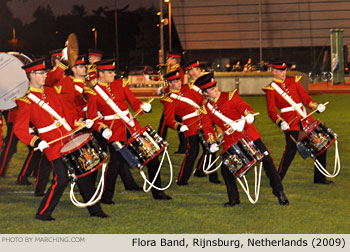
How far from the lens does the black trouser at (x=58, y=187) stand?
289 inches

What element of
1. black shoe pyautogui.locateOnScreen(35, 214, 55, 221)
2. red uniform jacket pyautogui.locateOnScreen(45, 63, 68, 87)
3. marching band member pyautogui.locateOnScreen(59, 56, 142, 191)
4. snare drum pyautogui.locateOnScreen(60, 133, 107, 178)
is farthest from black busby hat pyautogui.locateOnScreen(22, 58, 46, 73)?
red uniform jacket pyautogui.locateOnScreen(45, 63, 68, 87)

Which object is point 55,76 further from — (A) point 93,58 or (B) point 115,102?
(B) point 115,102

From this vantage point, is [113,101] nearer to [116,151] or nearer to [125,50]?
[116,151]

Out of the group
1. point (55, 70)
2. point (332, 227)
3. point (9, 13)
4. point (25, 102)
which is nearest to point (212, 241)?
point (332, 227)

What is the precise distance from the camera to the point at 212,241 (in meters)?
5.80

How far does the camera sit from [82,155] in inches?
281

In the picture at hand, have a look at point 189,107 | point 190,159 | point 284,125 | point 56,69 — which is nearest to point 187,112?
point 189,107

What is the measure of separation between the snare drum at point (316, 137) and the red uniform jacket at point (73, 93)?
296 cm

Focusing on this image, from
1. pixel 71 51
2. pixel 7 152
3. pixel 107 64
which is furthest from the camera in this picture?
pixel 71 51

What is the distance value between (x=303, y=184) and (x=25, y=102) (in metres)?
3.90

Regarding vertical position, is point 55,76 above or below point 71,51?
below

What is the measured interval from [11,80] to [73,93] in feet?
2.78

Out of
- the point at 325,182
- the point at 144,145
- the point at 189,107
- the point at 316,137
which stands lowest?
the point at 325,182

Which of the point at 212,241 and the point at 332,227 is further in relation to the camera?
the point at 332,227
